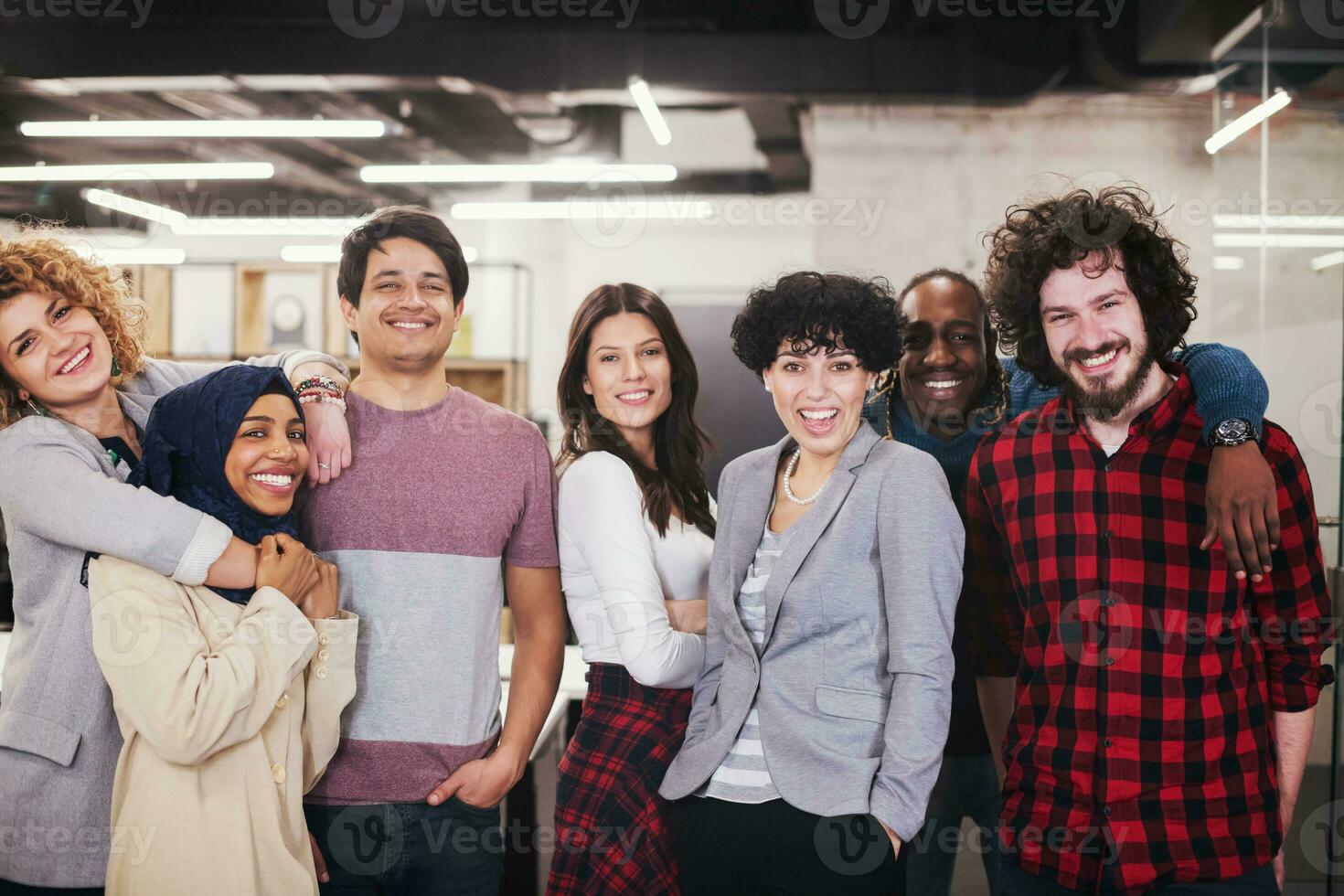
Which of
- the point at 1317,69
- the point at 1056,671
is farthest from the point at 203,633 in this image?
the point at 1317,69

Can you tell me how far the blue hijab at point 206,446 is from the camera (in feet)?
5.87

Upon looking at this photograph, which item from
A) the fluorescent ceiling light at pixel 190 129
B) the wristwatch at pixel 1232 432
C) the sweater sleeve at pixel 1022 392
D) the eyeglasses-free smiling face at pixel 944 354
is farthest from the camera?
the fluorescent ceiling light at pixel 190 129

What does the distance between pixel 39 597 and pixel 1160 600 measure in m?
2.18

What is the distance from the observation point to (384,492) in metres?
2.00

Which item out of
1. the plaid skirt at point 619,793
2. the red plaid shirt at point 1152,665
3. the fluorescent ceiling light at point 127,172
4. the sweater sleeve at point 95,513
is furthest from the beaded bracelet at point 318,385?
the fluorescent ceiling light at point 127,172

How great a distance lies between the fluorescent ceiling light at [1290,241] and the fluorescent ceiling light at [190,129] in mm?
4599

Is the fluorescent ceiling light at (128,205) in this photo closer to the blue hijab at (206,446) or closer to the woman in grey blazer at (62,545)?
the woman in grey blazer at (62,545)

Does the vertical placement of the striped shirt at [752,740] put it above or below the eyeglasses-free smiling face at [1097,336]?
below

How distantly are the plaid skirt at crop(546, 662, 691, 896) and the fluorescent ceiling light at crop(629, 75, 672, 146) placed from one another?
401 centimetres

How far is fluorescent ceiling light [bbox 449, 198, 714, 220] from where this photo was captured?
648 centimetres

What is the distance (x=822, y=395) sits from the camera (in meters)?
1.90

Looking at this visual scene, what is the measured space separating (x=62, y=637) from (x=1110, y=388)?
82.7 inches

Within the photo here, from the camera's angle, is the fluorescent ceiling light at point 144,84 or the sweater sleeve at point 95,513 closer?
the sweater sleeve at point 95,513

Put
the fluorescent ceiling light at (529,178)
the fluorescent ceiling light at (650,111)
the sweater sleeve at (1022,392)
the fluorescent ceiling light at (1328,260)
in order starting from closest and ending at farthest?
the sweater sleeve at (1022,392)
the fluorescent ceiling light at (1328,260)
the fluorescent ceiling light at (650,111)
the fluorescent ceiling light at (529,178)
